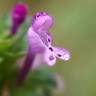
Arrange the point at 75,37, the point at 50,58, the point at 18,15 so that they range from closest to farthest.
Result: the point at 50,58, the point at 18,15, the point at 75,37

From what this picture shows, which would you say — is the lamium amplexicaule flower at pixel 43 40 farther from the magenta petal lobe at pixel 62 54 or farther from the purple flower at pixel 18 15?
the purple flower at pixel 18 15

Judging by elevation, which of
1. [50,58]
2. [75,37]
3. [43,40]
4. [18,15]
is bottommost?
[50,58]

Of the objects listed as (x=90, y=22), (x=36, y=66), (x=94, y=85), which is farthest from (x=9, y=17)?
(x=90, y=22)

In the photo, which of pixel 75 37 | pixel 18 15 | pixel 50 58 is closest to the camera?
pixel 50 58

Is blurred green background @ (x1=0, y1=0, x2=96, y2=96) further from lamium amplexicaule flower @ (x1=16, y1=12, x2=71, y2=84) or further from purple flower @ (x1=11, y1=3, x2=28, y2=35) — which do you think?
lamium amplexicaule flower @ (x1=16, y1=12, x2=71, y2=84)

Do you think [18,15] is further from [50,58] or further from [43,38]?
[50,58]

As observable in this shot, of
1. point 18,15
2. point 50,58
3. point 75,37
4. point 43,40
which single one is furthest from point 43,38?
point 75,37
